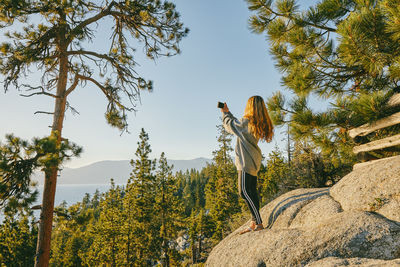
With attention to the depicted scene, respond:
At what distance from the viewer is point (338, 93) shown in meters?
6.89

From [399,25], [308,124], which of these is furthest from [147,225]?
[399,25]

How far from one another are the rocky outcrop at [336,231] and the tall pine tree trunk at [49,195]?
14.5 ft

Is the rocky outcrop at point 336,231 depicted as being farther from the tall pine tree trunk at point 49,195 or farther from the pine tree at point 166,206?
the pine tree at point 166,206

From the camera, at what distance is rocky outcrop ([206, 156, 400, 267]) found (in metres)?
3.09

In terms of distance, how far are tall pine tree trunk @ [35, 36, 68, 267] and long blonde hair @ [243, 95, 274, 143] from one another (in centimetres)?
470

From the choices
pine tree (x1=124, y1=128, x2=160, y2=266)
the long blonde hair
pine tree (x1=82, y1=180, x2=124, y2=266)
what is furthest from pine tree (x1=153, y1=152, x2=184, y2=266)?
the long blonde hair

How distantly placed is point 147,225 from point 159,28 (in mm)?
15884

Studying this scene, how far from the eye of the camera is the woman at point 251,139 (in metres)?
4.59

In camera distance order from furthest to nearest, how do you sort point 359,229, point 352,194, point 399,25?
point 352,194
point 399,25
point 359,229

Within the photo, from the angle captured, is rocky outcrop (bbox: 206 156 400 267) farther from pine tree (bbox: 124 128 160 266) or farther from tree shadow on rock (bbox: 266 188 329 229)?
pine tree (bbox: 124 128 160 266)

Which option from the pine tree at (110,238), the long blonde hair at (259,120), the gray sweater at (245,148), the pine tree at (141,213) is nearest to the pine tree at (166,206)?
the pine tree at (141,213)

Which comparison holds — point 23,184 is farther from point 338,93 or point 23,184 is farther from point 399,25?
point 338,93

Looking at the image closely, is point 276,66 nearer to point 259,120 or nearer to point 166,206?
point 259,120

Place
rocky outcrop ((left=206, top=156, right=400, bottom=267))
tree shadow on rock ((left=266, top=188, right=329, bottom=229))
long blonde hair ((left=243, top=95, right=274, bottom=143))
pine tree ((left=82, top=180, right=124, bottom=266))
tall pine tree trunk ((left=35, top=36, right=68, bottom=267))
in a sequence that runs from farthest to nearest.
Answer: pine tree ((left=82, top=180, right=124, bottom=266))
tall pine tree trunk ((left=35, top=36, right=68, bottom=267))
tree shadow on rock ((left=266, top=188, right=329, bottom=229))
long blonde hair ((left=243, top=95, right=274, bottom=143))
rocky outcrop ((left=206, top=156, right=400, bottom=267))
